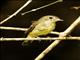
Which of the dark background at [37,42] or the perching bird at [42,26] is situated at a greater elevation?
the perching bird at [42,26]

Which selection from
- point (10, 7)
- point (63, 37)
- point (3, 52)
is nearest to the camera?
point (63, 37)

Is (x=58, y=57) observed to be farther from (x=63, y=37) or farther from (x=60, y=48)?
(x=63, y=37)

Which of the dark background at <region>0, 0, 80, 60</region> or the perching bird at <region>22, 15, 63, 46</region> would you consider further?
the dark background at <region>0, 0, 80, 60</region>

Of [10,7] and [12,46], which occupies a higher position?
[10,7]

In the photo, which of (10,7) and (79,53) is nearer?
(10,7)

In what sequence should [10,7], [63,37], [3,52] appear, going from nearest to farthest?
[63,37], [10,7], [3,52]

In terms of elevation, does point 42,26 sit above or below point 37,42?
above

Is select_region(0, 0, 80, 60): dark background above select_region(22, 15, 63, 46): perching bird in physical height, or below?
below

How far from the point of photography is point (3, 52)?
1.28 metres

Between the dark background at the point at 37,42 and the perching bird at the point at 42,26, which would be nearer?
the perching bird at the point at 42,26

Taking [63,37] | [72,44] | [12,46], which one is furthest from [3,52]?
[63,37]

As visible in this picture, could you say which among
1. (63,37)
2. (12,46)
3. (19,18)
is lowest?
(12,46)

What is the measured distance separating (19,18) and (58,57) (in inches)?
11.3

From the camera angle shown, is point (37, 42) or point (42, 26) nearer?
point (42, 26)
